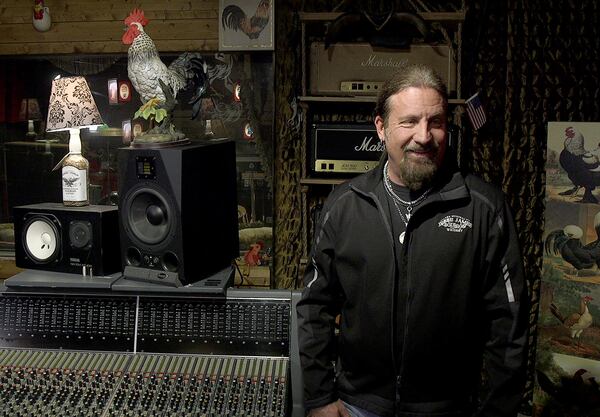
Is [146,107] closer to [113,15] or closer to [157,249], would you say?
[157,249]

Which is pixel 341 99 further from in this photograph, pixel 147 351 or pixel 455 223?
pixel 147 351

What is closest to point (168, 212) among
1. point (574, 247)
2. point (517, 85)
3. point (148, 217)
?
point (148, 217)

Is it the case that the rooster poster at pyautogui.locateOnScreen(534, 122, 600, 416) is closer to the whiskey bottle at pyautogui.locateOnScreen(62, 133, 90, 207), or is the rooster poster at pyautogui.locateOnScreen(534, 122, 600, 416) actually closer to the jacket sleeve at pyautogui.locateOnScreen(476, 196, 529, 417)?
the jacket sleeve at pyautogui.locateOnScreen(476, 196, 529, 417)

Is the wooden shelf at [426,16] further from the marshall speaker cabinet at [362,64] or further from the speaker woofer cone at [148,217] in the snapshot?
the speaker woofer cone at [148,217]

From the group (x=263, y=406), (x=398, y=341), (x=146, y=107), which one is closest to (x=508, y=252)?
(x=398, y=341)

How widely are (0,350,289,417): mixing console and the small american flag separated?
1.80 m

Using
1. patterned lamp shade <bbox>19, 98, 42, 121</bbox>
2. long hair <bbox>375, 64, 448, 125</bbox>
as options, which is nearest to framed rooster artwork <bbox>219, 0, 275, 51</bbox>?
patterned lamp shade <bbox>19, 98, 42, 121</bbox>

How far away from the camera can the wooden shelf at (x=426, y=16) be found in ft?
9.98

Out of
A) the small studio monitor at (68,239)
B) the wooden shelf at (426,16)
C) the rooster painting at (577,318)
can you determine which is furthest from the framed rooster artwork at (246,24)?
the rooster painting at (577,318)

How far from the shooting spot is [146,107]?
216cm

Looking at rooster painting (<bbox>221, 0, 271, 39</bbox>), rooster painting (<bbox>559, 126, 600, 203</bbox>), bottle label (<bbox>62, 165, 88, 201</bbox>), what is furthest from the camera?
rooster painting (<bbox>221, 0, 271, 39</bbox>)

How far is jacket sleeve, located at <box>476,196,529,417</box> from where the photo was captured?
1713 millimetres

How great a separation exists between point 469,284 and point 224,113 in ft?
6.99

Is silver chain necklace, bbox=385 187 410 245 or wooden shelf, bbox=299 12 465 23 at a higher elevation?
wooden shelf, bbox=299 12 465 23
